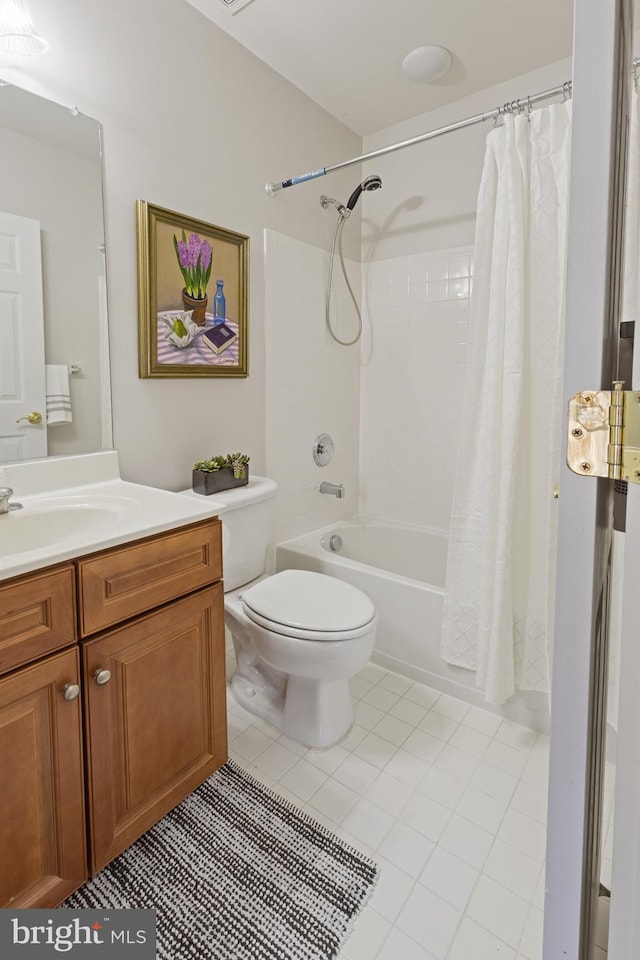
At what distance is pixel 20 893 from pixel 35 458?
100cm

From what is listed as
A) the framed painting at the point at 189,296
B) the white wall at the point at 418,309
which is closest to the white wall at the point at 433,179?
the white wall at the point at 418,309

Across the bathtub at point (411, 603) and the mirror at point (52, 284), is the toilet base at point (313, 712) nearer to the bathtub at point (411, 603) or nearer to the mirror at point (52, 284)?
the bathtub at point (411, 603)

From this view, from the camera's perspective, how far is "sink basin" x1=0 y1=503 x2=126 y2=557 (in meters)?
1.20

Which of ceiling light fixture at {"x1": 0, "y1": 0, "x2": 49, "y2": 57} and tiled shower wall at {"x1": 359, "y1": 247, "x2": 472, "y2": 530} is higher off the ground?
ceiling light fixture at {"x1": 0, "y1": 0, "x2": 49, "y2": 57}

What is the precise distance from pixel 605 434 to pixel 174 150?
1790 mm

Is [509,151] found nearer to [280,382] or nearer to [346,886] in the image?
[280,382]

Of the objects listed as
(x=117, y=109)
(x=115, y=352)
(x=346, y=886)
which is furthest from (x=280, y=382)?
(x=346, y=886)

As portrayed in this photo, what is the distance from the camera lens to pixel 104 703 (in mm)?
1103

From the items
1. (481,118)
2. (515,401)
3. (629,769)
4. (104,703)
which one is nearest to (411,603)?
(515,401)

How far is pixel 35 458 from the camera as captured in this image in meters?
1.44

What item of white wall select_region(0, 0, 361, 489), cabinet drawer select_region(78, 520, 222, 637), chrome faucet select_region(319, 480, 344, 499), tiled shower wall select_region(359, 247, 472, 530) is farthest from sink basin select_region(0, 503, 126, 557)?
tiled shower wall select_region(359, 247, 472, 530)

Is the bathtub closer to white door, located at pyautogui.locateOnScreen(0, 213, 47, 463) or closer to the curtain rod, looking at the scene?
white door, located at pyautogui.locateOnScreen(0, 213, 47, 463)

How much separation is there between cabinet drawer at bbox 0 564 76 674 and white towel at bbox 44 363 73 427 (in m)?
0.65

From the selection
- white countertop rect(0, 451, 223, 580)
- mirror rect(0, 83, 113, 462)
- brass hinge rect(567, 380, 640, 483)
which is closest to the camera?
brass hinge rect(567, 380, 640, 483)
